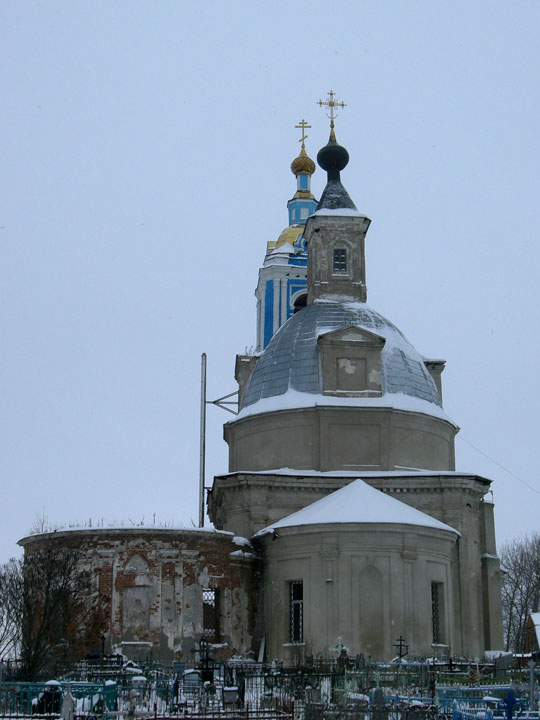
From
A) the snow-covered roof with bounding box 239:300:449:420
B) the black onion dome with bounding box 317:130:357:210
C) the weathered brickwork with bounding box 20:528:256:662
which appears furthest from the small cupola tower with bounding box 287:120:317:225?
the weathered brickwork with bounding box 20:528:256:662

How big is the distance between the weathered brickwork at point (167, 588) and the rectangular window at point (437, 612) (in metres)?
5.17

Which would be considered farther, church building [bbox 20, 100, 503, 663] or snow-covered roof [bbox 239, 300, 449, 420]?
snow-covered roof [bbox 239, 300, 449, 420]

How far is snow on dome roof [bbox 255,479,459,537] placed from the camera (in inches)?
1282

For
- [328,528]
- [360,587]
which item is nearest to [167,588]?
[328,528]

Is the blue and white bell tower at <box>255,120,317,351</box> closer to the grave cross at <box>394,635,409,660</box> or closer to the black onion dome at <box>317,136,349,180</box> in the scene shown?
the black onion dome at <box>317,136,349,180</box>

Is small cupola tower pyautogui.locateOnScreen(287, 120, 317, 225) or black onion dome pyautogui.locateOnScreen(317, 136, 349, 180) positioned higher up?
small cupola tower pyautogui.locateOnScreen(287, 120, 317, 225)

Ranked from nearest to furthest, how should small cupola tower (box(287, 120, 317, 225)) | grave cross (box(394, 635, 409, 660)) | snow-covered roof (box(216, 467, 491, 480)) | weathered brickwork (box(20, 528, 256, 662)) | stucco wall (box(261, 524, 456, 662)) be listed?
grave cross (box(394, 635, 409, 660)) → stucco wall (box(261, 524, 456, 662)) → weathered brickwork (box(20, 528, 256, 662)) → snow-covered roof (box(216, 467, 491, 480)) → small cupola tower (box(287, 120, 317, 225))

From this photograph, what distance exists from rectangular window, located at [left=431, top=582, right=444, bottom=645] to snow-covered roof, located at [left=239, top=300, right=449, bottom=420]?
241 inches

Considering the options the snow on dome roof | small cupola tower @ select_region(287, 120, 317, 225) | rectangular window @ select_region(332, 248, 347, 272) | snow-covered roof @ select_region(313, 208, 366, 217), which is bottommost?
the snow on dome roof

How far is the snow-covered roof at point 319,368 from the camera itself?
37.2 metres

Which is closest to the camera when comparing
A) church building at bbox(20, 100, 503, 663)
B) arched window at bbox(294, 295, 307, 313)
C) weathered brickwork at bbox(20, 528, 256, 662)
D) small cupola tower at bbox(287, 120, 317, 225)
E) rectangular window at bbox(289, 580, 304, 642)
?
weathered brickwork at bbox(20, 528, 256, 662)

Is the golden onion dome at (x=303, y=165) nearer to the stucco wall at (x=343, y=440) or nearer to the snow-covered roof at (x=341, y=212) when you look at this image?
the snow-covered roof at (x=341, y=212)

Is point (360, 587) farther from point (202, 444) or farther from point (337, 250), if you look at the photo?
point (337, 250)

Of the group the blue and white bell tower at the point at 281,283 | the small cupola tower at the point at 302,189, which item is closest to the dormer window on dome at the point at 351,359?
the blue and white bell tower at the point at 281,283
